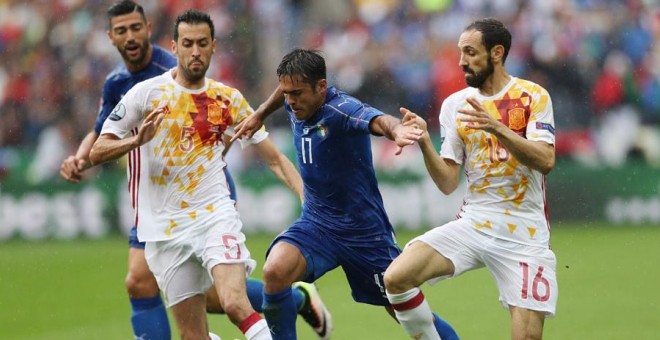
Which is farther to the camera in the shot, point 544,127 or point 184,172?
point 184,172

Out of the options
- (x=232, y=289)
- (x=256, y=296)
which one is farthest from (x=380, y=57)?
(x=232, y=289)

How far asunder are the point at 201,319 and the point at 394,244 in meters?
1.32

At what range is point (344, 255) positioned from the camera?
296 inches

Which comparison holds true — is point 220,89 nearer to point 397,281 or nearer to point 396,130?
point 396,130

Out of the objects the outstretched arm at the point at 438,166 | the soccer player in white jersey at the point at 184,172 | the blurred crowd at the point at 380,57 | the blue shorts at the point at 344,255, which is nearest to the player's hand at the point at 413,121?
the outstretched arm at the point at 438,166

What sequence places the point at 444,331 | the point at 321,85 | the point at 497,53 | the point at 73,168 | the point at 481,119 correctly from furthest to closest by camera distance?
the point at 73,168 < the point at 444,331 < the point at 321,85 < the point at 497,53 < the point at 481,119

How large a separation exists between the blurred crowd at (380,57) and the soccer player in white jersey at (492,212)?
932cm

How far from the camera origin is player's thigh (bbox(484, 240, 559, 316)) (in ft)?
22.3

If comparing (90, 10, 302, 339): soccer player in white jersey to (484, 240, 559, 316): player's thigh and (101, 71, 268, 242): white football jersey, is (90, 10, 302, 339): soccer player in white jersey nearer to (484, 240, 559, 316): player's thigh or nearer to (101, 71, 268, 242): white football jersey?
(101, 71, 268, 242): white football jersey

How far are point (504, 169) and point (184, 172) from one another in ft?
6.57

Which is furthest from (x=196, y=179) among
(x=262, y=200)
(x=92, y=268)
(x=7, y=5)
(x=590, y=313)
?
(x=7, y=5)

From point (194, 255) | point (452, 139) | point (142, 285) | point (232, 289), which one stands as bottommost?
point (142, 285)

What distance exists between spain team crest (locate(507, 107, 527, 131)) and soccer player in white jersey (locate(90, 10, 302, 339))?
5.86 ft

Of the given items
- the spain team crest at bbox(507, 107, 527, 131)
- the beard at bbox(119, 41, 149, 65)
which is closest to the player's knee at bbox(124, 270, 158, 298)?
the beard at bbox(119, 41, 149, 65)
